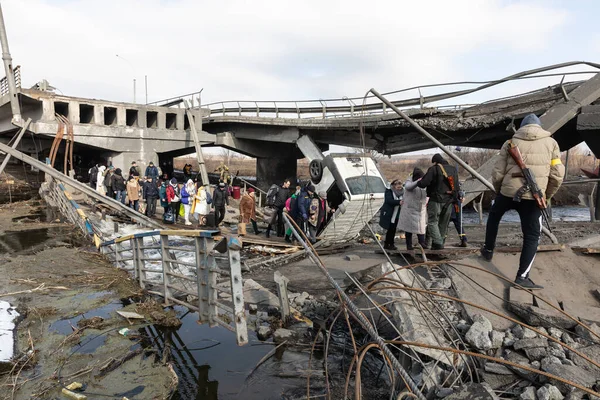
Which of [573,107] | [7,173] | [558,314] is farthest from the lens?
[7,173]

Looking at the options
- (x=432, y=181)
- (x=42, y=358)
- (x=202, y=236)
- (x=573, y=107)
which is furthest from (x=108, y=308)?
(x=573, y=107)

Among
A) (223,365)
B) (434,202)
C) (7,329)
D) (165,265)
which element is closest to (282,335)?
(223,365)

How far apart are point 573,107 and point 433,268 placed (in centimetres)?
1005

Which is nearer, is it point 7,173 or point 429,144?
point 429,144

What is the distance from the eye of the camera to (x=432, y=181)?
21.1ft

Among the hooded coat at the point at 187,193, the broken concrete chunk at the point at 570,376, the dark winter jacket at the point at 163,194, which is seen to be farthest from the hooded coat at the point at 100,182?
the broken concrete chunk at the point at 570,376

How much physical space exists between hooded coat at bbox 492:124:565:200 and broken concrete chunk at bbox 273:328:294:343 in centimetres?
298

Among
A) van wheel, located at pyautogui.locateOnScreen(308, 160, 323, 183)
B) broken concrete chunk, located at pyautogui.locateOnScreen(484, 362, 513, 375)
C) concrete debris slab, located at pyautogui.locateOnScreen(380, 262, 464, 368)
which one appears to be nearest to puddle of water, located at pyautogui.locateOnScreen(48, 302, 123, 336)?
concrete debris slab, located at pyautogui.locateOnScreen(380, 262, 464, 368)

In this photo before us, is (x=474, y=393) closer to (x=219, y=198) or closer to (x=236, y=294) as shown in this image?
(x=236, y=294)

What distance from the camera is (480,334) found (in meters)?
3.53

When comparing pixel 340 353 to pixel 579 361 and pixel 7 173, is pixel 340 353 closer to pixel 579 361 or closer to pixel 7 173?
pixel 579 361

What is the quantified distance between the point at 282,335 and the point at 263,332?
0.86ft

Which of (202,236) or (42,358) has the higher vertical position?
(202,236)

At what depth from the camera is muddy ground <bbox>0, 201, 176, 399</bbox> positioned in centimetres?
398
